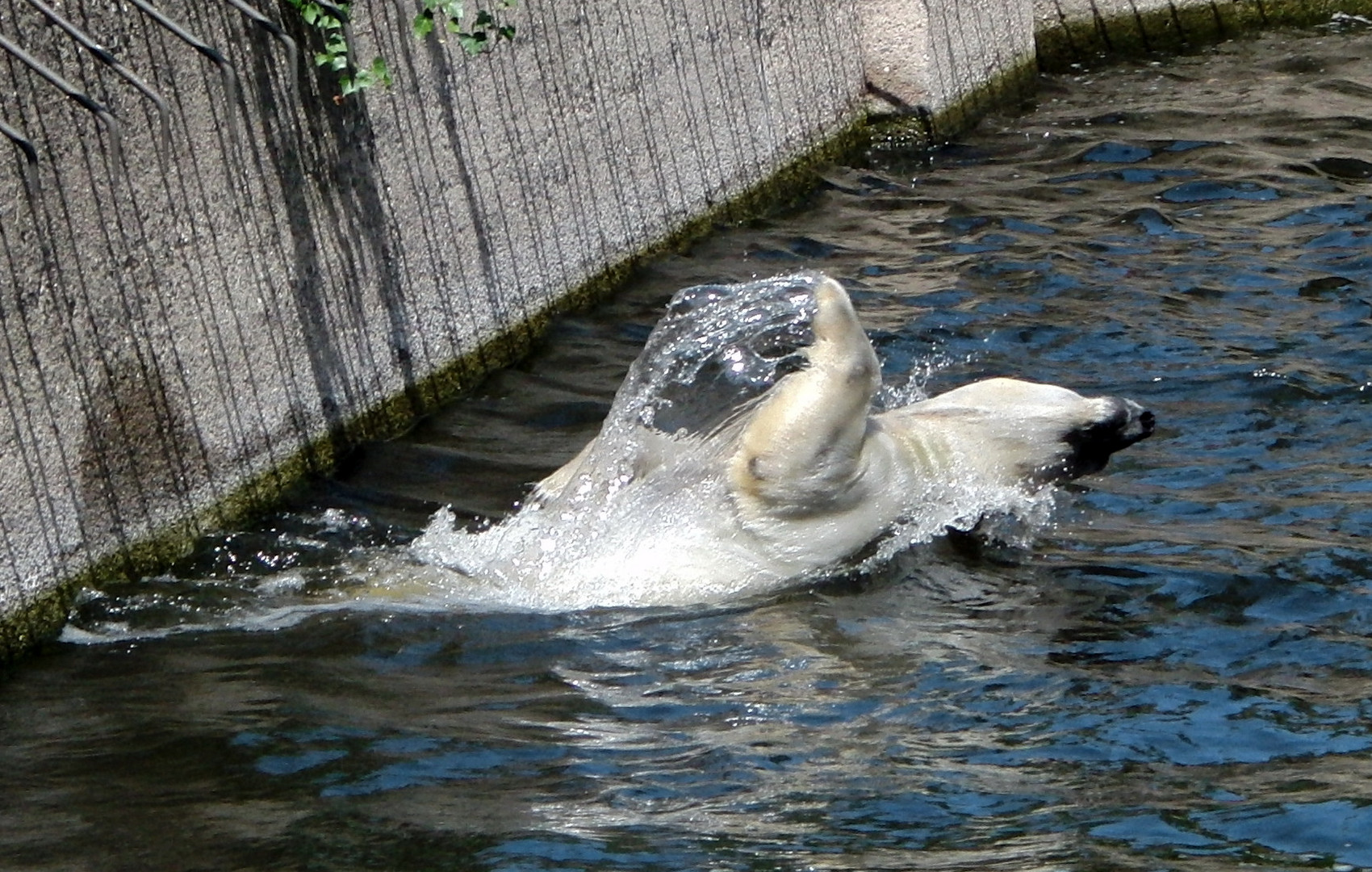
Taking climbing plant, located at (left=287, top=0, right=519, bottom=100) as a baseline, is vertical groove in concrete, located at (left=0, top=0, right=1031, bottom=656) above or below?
below

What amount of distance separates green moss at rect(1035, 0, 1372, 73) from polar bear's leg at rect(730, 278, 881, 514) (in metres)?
7.97

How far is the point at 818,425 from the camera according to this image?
5.25 metres

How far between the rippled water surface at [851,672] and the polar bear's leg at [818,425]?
352 mm

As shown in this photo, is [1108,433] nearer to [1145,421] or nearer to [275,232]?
[1145,421]

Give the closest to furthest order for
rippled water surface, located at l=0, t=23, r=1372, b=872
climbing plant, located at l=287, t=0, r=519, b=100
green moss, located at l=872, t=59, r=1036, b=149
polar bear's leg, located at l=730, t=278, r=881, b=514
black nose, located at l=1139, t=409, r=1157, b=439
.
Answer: rippled water surface, located at l=0, t=23, r=1372, b=872, polar bear's leg, located at l=730, t=278, r=881, b=514, black nose, located at l=1139, t=409, r=1157, b=439, climbing plant, located at l=287, t=0, r=519, b=100, green moss, located at l=872, t=59, r=1036, b=149

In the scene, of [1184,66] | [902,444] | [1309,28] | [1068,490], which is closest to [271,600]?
[902,444]

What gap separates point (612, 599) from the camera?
5484 millimetres

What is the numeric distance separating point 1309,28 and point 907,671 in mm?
9520

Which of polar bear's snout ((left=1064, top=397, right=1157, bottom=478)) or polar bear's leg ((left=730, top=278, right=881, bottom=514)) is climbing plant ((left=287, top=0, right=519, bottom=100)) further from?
polar bear's snout ((left=1064, top=397, right=1157, bottom=478))

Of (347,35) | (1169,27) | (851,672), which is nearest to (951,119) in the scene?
(1169,27)

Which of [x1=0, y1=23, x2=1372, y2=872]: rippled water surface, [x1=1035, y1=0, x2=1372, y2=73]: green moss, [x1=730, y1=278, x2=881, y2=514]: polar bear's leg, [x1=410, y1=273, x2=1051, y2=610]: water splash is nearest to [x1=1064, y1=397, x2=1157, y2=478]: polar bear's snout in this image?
[x1=410, y1=273, x2=1051, y2=610]: water splash

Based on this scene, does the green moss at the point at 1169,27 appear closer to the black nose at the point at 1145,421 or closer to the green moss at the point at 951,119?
the green moss at the point at 951,119

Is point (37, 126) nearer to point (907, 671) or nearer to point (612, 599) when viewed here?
point (612, 599)

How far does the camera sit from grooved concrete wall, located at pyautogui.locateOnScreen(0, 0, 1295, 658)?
18.0 ft
